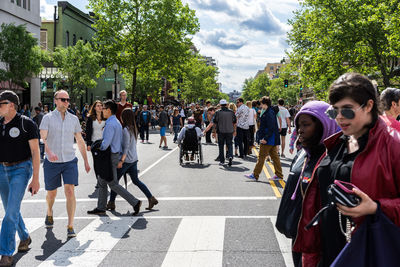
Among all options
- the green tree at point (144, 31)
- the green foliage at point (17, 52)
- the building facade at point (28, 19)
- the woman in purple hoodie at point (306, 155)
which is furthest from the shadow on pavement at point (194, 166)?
the green tree at point (144, 31)

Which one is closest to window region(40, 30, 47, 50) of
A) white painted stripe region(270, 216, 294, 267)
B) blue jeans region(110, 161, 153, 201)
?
blue jeans region(110, 161, 153, 201)

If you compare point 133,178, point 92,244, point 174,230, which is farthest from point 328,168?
point 133,178

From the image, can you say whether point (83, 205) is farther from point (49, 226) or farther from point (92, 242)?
point (92, 242)

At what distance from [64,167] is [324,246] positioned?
452 cm

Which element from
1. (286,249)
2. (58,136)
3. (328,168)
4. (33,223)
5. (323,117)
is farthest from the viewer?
(33,223)

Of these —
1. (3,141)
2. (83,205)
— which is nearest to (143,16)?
(83,205)

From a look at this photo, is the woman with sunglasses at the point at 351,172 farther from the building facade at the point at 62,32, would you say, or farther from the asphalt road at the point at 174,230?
the building facade at the point at 62,32

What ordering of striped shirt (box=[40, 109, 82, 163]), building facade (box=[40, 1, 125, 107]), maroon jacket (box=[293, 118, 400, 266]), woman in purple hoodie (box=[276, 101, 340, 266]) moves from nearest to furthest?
maroon jacket (box=[293, 118, 400, 266]) < woman in purple hoodie (box=[276, 101, 340, 266]) < striped shirt (box=[40, 109, 82, 163]) < building facade (box=[40, 1, 125, 107])

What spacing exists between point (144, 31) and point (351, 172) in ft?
149

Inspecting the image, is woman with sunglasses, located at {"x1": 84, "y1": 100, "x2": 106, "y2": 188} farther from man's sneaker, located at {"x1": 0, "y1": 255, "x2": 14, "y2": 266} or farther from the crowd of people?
man's sneaker, located at {"x1": 0, "y1": 255, "x2": 14, "y2": 266}

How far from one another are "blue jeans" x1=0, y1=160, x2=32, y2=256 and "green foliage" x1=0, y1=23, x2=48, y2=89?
24.6 m

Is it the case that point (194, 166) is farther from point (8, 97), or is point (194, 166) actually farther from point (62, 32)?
point (62, 32)

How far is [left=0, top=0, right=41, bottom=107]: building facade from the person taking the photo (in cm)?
3388

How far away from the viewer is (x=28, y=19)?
36750 millimetres
